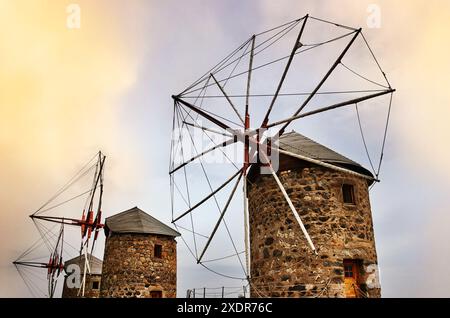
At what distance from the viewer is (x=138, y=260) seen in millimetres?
21906

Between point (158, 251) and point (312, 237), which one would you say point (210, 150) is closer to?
point (312, 237)

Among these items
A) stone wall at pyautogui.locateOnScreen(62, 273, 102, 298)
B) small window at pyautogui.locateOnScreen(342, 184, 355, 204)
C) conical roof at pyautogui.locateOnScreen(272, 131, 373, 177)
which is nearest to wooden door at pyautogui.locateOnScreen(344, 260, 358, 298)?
small window at pyautogui.locateOnScreen(342, 184, 355, 204)

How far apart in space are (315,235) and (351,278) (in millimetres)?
1957

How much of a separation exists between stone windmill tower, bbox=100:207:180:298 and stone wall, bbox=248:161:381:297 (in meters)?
9.34

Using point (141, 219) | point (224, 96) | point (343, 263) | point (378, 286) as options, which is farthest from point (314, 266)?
point (141, 219)

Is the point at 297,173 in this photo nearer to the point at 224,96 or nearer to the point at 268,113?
the point at 268,113

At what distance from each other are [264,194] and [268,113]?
10.3 feet

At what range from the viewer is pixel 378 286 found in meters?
13.5

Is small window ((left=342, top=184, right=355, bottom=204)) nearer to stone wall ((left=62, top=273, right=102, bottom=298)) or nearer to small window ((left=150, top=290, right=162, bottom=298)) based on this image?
small window ((left=150, top=290, right=162, bottom=298))

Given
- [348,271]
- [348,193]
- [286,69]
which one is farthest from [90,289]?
[286,69]

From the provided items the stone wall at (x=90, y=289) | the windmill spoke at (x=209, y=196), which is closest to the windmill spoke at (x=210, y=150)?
the windmill spoke at (x=209, y=196)

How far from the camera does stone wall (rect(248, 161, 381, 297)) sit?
12930 millimetres

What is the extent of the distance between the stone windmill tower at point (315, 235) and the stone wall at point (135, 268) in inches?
367
